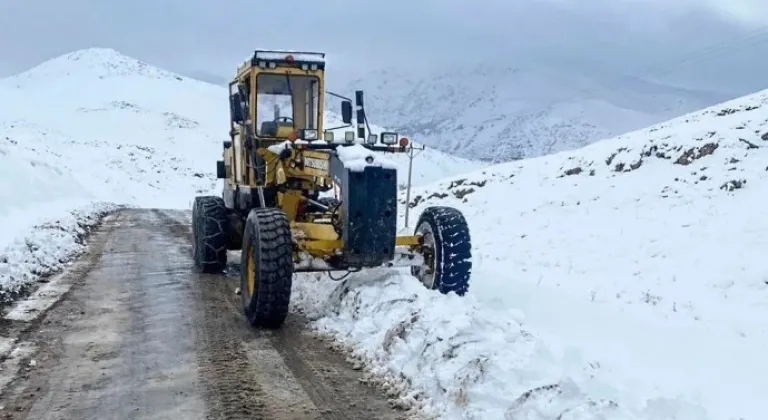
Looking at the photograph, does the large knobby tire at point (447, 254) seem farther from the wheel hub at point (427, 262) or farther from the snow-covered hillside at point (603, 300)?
the snow-covered hillside at point (603, 300)

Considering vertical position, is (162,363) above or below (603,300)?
above

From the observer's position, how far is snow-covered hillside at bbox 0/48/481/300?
14305mm

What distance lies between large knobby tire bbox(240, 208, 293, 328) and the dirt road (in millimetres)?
188

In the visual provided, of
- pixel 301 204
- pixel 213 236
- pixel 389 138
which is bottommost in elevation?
pixel 213 236

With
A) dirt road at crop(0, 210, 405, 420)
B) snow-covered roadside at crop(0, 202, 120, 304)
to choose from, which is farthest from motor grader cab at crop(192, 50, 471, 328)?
snow-covered roadside at crop(0, 202, 120, 304)

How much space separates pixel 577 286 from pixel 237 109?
5.20 metres

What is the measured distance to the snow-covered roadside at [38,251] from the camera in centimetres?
859

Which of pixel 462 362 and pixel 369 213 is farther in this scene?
pixel 369 213

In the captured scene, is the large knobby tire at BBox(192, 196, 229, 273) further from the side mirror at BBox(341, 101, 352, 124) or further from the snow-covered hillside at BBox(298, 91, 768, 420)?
the side mirror at BBox(341, 101, 352, 124)

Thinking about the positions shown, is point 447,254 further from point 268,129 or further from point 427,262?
point 268,129

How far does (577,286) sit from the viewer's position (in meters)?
10.2

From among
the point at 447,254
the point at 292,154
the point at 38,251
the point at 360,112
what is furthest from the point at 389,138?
the point at 38,251

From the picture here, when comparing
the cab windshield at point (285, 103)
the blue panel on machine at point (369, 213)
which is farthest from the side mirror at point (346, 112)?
the blue panel on machine at point (369, 213)

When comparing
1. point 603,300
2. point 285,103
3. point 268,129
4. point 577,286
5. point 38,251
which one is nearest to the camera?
point 268,129
